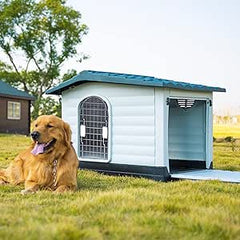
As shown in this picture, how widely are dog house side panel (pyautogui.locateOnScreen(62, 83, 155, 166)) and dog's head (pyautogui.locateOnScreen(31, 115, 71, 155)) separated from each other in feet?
6.47

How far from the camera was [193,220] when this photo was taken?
3.66m

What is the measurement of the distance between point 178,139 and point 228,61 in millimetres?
10309

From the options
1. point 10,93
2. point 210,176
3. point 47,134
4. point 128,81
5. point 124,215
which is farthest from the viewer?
point 10,93

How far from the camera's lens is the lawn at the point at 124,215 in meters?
3.27

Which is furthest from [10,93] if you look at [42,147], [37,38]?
[42,147]

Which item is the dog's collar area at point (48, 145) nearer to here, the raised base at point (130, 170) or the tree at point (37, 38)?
the raised base at point (130, 170)

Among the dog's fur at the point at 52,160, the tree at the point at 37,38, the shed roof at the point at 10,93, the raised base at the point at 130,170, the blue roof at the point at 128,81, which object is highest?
the tree at the point at 37,38

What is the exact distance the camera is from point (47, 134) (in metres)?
5.68

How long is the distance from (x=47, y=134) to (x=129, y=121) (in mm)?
2285

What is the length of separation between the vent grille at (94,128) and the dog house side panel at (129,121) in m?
0.13

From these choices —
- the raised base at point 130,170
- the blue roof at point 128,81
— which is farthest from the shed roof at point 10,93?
the raised base at point 130,170

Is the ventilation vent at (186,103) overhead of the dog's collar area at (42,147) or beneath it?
overhead

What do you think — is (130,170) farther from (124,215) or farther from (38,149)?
(124,215)

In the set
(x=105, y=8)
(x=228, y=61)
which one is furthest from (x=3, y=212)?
(x=228, y=61)
